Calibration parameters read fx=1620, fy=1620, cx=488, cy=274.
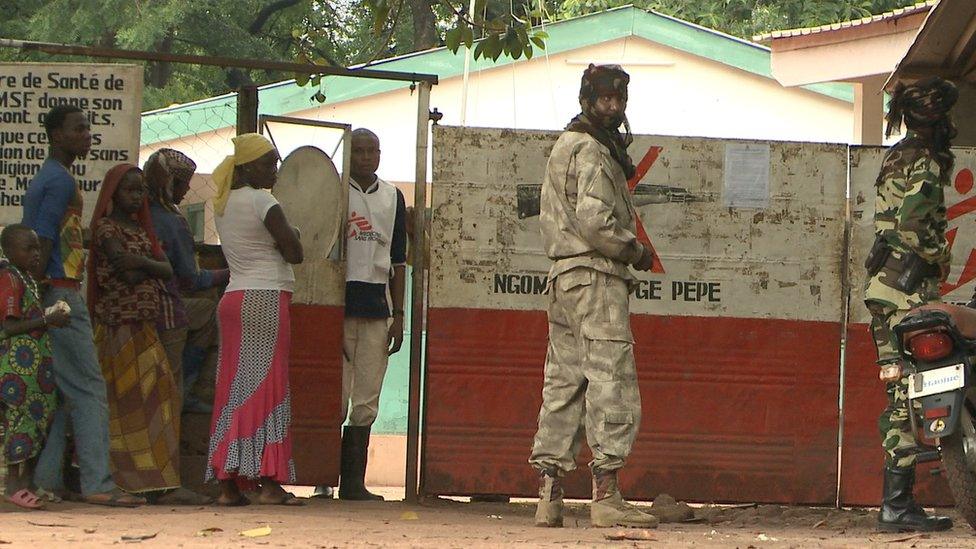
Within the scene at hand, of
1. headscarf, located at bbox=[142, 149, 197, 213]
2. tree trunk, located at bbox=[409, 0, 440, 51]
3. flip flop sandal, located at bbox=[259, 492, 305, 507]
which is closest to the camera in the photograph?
flip flop sandal, located at bbox=[259, 492, 305, 507]

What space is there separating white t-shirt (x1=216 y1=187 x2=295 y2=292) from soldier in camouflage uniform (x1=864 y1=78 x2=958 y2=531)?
9.32ft

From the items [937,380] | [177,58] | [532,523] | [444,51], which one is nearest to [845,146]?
[937,380]

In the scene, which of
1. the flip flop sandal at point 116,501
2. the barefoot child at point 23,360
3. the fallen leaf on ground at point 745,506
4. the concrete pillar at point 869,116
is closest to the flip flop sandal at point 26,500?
the barefoot child at point 23,360

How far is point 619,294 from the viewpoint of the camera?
6.93 meters

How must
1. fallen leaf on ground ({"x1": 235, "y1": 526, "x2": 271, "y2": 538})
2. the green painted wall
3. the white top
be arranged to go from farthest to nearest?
the green painted wall, the white top, fallen leaf on ground ({"x1": 235, "y1": 526, "x2": 271, "y2": 538})

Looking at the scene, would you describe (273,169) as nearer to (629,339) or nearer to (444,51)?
(629,339)

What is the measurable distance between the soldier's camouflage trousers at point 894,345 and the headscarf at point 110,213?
136 inches

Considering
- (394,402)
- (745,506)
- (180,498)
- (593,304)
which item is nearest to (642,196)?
(593,304)

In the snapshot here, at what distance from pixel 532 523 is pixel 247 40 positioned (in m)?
17.9

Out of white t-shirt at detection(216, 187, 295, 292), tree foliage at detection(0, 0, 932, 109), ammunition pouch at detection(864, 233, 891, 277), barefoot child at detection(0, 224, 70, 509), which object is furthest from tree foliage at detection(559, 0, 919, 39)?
barefoot child at detection(0, 224, 70, 509)

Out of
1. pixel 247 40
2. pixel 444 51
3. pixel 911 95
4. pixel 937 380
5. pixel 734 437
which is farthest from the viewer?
pixel 247 40

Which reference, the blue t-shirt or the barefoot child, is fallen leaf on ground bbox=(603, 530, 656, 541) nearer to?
the barefoot child

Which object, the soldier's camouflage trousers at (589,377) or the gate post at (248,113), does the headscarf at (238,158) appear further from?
the soldier's camouflage trousers at (589,377)

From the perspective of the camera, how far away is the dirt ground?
6266mm
